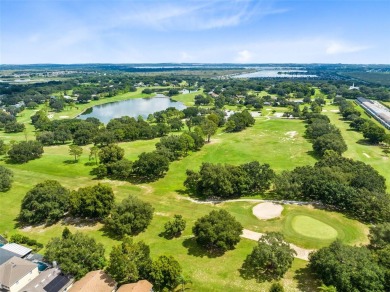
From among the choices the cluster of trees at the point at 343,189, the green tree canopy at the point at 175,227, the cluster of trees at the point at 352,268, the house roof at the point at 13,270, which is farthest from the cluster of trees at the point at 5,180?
the cluster of trees at the point at 352,268

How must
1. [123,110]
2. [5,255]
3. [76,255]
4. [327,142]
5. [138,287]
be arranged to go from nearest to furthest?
[138,287] → [76,255] → [5,255] → [327,142] → [123,110]

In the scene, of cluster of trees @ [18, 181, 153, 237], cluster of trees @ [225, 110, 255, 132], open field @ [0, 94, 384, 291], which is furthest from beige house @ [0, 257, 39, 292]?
cluster of trees @ [225, 110, 255, 132]

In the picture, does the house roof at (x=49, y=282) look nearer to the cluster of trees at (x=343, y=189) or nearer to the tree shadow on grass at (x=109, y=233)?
the tree shadow on grass at (x=109, y=233)

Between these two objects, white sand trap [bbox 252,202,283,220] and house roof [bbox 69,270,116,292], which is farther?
white sand trap [bbox 252,202,283,220]

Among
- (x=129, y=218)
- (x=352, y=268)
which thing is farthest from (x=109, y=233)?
(x=352, y=268)

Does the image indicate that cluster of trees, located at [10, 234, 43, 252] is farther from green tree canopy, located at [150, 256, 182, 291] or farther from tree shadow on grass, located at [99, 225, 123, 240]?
green tree canopy, located at [150, 256, 182, 291]

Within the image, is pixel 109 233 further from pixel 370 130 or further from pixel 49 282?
pixel 370 130

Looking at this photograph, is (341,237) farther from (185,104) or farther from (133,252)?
(185,104)
